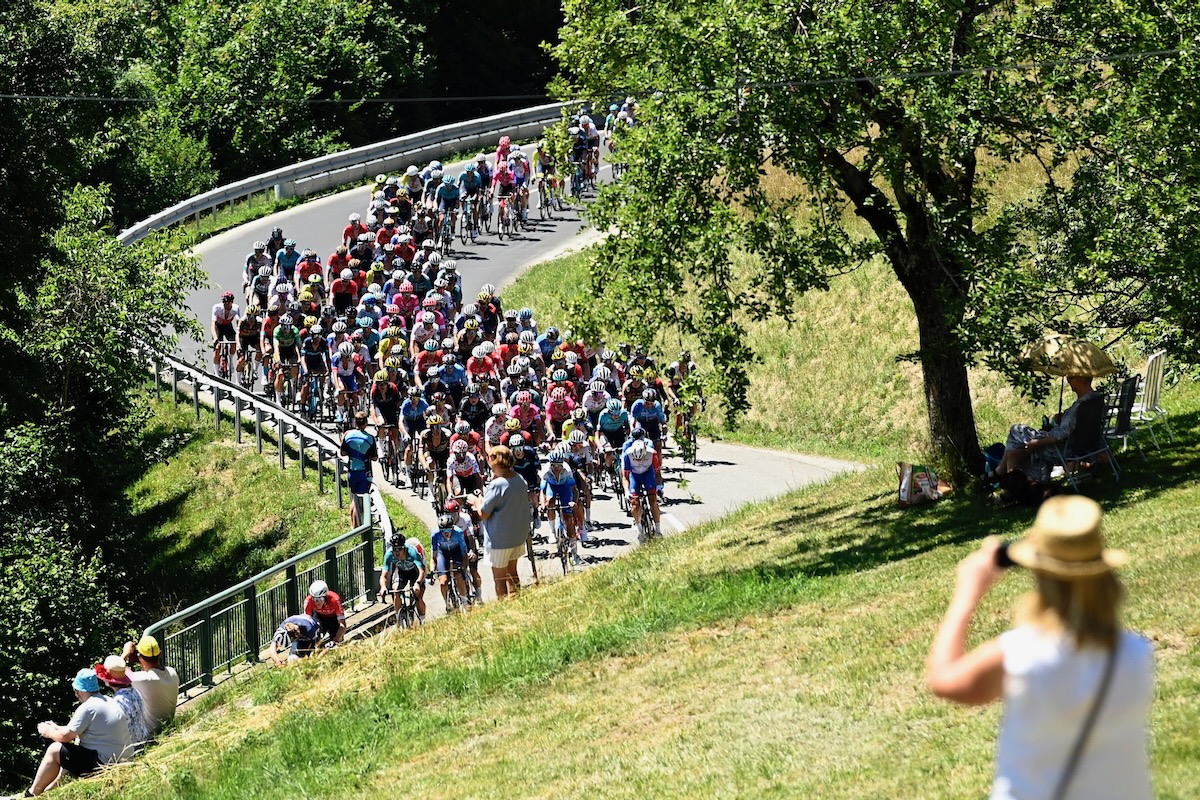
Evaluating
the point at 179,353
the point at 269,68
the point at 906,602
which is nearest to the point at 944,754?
the point at 906,602

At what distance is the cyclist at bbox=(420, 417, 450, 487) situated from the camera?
2334cm

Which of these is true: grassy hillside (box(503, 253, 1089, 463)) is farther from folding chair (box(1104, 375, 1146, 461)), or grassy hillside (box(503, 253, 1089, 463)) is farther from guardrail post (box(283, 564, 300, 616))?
guardrail post (box(283, 564, 300, 616))

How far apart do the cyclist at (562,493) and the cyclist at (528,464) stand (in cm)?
29

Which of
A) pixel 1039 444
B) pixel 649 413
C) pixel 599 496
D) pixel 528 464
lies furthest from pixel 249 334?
pixel 1039 444

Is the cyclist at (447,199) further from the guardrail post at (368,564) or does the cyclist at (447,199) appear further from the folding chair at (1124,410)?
the folding chair at (1124,410)

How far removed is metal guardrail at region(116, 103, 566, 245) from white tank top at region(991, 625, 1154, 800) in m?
37.3

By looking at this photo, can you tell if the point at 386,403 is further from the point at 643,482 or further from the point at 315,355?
the point at 643,482

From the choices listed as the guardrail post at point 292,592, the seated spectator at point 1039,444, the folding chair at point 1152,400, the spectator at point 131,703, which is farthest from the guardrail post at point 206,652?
the folding chair at point 1152,400

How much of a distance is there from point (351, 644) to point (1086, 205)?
28.2 ft

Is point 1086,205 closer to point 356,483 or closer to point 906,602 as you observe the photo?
point 906,602

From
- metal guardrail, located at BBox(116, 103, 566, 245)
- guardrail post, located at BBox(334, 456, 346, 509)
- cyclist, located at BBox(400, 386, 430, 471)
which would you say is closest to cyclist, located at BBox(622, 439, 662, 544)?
cyclist, located at BBox(400, 386, 430, 471)

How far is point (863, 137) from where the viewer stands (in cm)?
1666

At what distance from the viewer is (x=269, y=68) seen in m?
54.0

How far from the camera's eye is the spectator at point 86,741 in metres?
13.5
